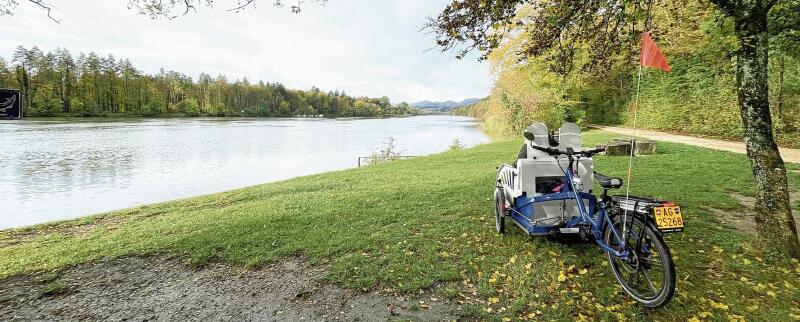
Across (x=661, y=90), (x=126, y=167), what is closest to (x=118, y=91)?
(x=126, y=167)

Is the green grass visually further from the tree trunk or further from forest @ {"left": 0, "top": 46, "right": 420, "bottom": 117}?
forest @ {"left": 0, "top": 46, "right": 420, "bottom": 117}

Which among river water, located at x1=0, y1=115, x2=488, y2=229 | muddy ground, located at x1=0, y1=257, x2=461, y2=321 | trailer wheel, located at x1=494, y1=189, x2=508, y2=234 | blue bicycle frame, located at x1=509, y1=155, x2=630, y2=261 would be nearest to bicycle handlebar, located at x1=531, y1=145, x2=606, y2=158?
blue bicycle frame, located at x1=509, y1=155, x2=630, y2=261

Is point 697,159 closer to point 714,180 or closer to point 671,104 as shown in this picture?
point 714,180

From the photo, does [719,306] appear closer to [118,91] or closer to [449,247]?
[449,247]

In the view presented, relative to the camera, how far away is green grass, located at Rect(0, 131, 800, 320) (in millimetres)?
3471

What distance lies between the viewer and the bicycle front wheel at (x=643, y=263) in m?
2.95

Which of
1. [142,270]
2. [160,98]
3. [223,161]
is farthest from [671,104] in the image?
[160,98]

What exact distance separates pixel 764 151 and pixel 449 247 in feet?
12.0

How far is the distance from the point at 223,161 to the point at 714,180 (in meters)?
26.2

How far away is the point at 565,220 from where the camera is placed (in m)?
4.15

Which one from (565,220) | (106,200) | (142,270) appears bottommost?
(106,200)

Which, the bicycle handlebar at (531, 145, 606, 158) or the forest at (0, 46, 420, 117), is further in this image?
the forest at (0, 46, 420, 117)

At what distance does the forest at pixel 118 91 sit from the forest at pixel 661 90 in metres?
42.3

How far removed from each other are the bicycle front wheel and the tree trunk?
1.58 m
